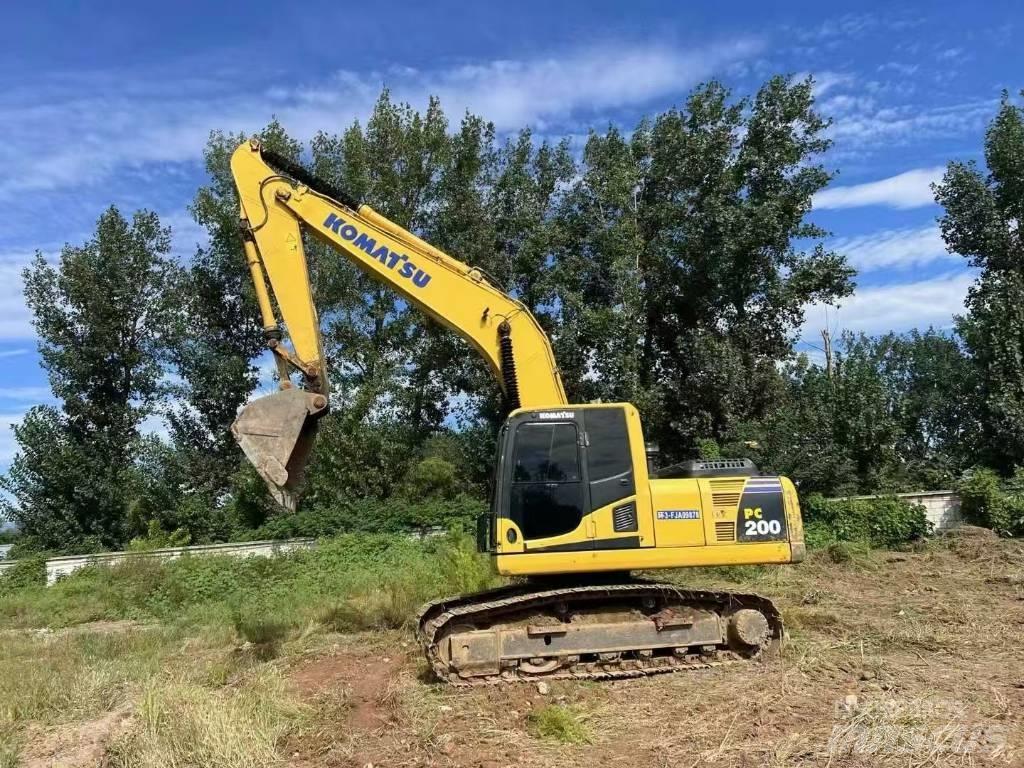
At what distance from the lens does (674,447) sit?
23703mm

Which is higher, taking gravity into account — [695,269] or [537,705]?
[695,269]

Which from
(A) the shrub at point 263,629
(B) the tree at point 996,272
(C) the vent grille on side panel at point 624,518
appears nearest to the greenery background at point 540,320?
(B) the tree at point 996,272

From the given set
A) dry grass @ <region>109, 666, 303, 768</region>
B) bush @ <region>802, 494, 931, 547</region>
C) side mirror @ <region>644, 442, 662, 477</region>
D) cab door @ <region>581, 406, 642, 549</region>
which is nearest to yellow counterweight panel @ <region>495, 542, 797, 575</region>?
cab door @ <region>581, 406, 642, 549</region>

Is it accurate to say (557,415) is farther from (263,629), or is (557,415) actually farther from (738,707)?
(263,629)

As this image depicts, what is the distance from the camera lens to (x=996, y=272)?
2333 cm

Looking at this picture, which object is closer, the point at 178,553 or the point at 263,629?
the point at 263,629

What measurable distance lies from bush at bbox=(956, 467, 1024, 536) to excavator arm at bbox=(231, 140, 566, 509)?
13.7m

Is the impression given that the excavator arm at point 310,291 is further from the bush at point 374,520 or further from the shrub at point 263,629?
the bush at point 374,520

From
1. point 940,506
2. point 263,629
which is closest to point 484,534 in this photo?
point 263,629

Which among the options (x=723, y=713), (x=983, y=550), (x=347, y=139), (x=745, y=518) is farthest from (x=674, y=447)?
(x=723, y=713)

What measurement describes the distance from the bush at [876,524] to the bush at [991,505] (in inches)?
45.4

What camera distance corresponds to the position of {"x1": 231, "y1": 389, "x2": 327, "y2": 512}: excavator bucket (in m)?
7.83

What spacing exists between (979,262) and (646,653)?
2136 centimetres

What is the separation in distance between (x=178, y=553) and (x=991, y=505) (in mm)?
18234
